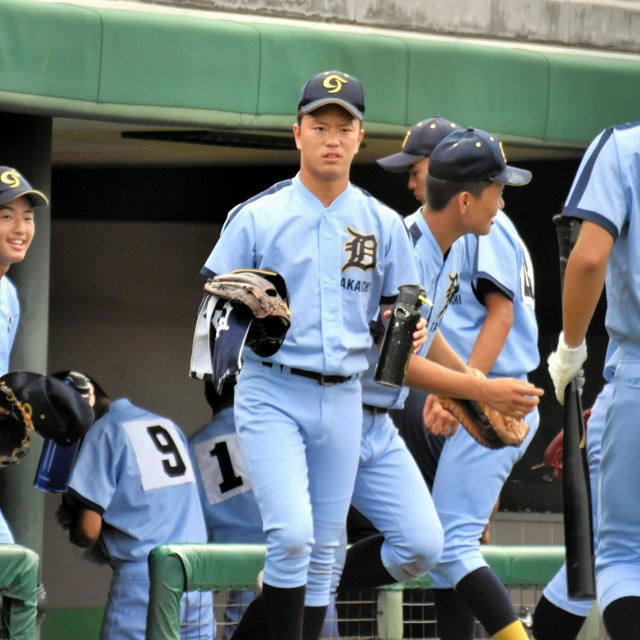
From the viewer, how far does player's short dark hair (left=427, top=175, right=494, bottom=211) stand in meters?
5.76

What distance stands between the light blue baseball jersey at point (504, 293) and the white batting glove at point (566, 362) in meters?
1.22

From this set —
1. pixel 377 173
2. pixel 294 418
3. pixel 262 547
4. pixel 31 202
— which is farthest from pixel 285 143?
pixel 294 418

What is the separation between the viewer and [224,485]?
823 centimetres

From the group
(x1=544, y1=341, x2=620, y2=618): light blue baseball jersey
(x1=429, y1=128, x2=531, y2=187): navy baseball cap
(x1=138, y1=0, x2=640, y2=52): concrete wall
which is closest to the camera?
(x1=544, y1=341, x2=620, y2=618): light blue baseball jersey

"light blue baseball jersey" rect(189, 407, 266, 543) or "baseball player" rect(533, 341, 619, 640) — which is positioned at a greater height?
"baseball player" rect(533, 341, 619, 640)

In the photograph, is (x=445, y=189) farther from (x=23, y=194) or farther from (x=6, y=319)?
(x=6, y=319)

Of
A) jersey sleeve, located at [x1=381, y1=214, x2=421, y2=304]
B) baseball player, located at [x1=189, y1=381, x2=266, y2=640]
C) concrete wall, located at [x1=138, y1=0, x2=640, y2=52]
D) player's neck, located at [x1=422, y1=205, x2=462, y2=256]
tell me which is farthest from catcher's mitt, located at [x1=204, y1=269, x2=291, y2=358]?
concrete wall, located at [x1=138, y1=0, x2=640, y2=52]

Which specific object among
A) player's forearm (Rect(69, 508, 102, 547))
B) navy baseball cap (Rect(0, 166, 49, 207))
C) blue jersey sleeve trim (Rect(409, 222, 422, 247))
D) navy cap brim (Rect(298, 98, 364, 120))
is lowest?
player's forearm (Rect(69, 508, 102, 547))

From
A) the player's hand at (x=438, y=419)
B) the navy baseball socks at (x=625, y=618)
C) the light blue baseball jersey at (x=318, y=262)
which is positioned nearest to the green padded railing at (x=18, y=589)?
the light blue baseball jersey at (x=318, y=262)

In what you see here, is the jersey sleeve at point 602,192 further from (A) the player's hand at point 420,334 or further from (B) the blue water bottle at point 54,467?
(B) the blue water bottle at point 54,467

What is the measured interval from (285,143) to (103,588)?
303 centimetres

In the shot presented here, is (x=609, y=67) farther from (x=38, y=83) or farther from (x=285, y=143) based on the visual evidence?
(x=38, y=83)

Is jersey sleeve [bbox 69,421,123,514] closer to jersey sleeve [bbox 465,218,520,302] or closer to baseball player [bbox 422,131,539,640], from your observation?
baseball player [bbox 422,131,539,640]

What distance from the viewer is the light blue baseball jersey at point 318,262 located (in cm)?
500
